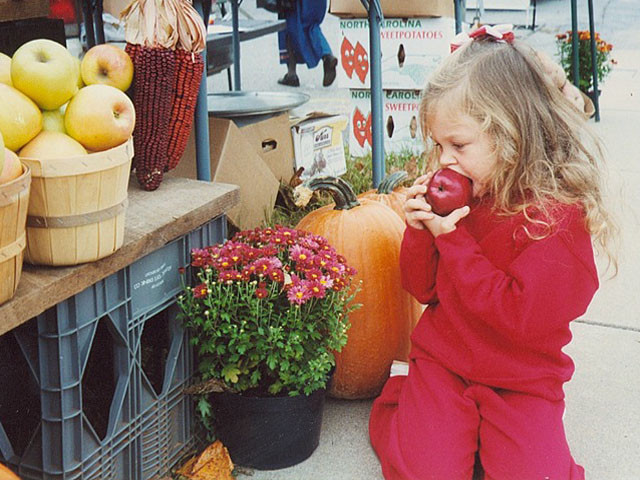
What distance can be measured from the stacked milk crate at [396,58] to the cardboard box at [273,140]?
3.25 feet

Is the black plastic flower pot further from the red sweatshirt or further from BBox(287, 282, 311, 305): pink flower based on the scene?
the red sweatshirt

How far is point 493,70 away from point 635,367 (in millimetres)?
1371

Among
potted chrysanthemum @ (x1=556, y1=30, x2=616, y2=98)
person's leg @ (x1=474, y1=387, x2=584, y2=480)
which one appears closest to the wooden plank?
person's leg @ (x1=474, y1=387, x2=584, y2=480)

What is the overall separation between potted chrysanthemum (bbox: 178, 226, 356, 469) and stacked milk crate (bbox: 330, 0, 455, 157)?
8.31 ft

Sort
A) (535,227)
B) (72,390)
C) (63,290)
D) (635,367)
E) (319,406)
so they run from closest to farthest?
1. (63,290)
2. (72,390)
3. (535,227)
4. (319,406)
5. (635,367)

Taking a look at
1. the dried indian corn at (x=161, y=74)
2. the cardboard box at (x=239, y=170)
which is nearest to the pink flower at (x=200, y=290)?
the dried indian corn at (x=161, y=74)

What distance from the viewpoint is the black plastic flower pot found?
246 cm

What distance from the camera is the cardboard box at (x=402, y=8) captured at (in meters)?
4.72

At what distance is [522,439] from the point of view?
2.40 m

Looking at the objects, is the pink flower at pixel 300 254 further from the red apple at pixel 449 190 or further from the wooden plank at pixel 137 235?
the red apple at pixel 449 190

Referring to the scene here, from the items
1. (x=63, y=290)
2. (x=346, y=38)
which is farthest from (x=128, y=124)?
(x=346, y=38)

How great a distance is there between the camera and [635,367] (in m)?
3.19

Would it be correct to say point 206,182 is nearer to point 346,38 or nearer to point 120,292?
point 120,292

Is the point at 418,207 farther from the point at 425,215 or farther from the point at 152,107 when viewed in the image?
the point at 152,107
